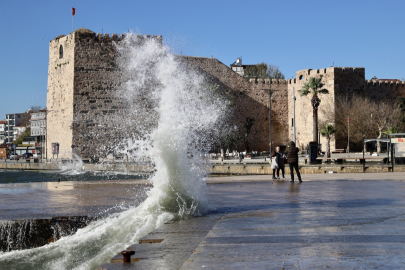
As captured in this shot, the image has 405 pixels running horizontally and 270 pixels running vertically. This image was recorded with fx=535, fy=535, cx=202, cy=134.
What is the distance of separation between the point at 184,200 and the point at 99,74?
28589 mm

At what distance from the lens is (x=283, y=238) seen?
4895 millimetres

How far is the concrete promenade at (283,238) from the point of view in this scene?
3959 mm

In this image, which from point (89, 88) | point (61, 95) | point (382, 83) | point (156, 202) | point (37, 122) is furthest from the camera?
point (37, 122)

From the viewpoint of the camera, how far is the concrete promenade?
3.96m

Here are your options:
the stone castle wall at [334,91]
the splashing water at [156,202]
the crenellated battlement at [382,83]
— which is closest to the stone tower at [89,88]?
the stone castle wall at [334,91]

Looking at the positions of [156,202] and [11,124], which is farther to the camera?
[11,124]

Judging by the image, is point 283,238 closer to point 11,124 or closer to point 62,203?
point 62,203

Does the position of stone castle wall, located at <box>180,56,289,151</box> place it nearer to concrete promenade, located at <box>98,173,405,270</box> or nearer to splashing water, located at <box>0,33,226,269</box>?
splashing water, located at <box>0,33,226,269</box>

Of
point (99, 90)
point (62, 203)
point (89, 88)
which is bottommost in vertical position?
point (62, 203)

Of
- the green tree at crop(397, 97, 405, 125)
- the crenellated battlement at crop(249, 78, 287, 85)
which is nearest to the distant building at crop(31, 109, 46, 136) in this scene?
the crenellated battlement at crop(249, 78, 287, 85)

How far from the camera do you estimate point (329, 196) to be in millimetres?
8922

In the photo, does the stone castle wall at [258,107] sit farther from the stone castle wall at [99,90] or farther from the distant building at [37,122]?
the distant building at [37,122]

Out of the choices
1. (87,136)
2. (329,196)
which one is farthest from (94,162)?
(329,196)

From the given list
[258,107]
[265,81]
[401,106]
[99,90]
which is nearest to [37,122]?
[258,107]
